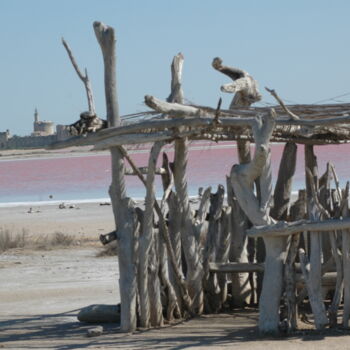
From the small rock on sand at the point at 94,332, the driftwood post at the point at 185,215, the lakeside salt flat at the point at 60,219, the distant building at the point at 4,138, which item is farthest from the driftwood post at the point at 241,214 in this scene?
the distant building at the point at 4,138

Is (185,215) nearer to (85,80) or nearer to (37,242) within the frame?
(85,80)

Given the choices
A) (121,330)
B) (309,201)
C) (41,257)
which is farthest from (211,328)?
(41,257)

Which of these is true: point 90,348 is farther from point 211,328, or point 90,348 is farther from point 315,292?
point 315,292

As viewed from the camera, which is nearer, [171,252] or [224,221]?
[171,252]

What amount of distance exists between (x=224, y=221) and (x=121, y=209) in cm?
164

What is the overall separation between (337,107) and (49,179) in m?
40.5

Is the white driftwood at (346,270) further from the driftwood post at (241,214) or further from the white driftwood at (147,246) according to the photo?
the driftwood post at (241,214)

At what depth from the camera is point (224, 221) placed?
37.5ft

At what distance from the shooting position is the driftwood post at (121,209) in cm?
1009

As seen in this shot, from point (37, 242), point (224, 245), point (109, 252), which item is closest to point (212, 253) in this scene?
point (224, 245)

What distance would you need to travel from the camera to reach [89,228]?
22.0 m

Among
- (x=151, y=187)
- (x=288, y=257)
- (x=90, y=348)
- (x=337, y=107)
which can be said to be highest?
(x=337, y=107)

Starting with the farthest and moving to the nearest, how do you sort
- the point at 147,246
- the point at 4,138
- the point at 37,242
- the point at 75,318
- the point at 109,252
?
1. the point at 4,138
2. the point at 37,242
3. the point at 109,252
4. the point at 75,318
5. the point at 147,246

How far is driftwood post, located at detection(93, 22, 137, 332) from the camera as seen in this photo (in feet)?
33.1
